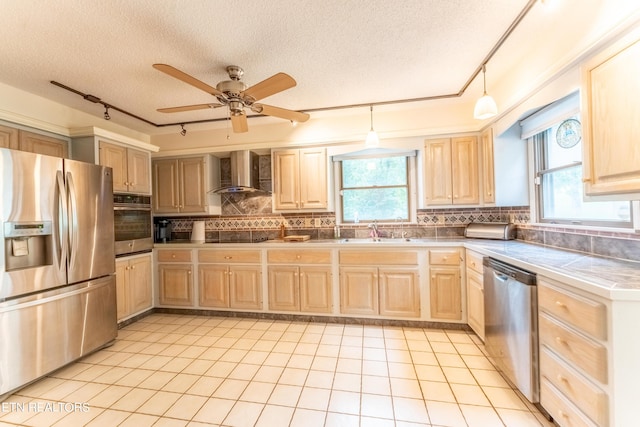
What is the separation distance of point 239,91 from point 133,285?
2625mm

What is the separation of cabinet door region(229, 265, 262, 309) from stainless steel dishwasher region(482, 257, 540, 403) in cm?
236

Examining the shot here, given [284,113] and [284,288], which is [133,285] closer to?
[284,288]

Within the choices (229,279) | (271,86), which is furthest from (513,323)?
(229,279)

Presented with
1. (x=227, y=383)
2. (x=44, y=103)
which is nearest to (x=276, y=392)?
(x=227, y=383)

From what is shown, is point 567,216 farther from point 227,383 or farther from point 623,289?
point 227,383

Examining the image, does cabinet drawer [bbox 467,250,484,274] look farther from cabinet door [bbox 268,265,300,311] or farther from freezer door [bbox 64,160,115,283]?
freezer door [bbox 64,160,115,283]

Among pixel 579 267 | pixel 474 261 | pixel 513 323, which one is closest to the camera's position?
pixel 579 267

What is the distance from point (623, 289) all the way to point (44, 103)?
455cm

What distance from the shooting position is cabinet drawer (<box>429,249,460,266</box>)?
2832 millimetres

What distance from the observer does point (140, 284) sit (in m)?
3.29

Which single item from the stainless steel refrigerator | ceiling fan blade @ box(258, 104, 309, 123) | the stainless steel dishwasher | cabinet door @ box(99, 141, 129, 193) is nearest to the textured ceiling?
ceiling fan blade @ box(258, 104, 309, 123)

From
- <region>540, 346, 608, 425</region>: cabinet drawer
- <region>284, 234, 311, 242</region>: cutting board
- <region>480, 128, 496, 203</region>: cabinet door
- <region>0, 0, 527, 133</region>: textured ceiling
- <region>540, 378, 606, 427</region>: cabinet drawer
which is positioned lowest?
<region>540, 378, 606, 427</region>: cabinet drawer

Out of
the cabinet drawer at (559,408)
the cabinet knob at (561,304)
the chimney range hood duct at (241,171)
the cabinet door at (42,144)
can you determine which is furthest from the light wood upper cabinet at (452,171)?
the cabinet door at (42,144)

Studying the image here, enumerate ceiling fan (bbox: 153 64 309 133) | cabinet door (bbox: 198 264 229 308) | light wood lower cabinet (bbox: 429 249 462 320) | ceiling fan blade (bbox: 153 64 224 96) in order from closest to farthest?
ceiling fan blade (bbox: 153 64 224 96) → ceiling fan (bbox: 153 64 309 133) → light wood lower cabinet (bbox: 429 249 462 320) → cabinet door (bbox: 198 264 229 308)
